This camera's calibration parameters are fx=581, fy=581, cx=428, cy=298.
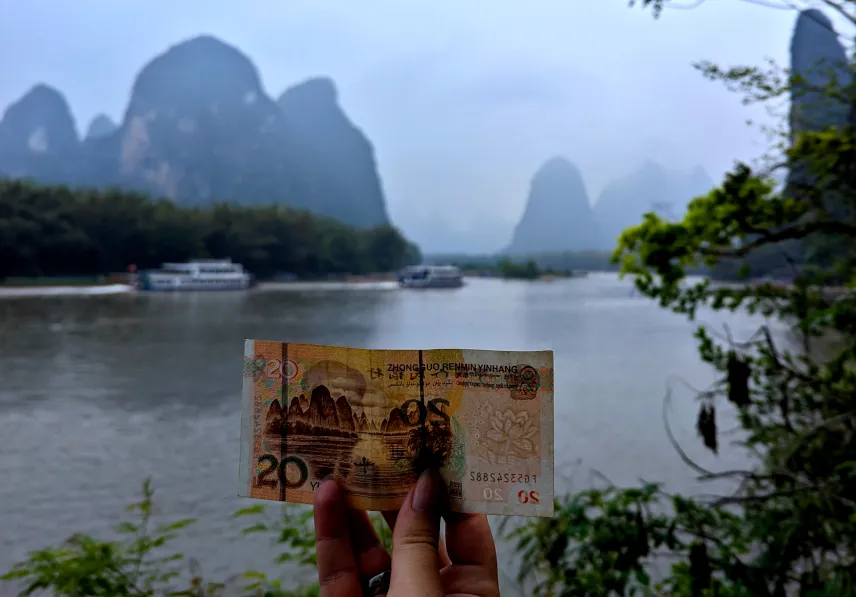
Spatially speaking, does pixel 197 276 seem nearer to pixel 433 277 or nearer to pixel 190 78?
pixel 433 277

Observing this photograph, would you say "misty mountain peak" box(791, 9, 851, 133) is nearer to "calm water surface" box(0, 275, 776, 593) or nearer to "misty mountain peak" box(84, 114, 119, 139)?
"calm water surface" box(0, 275, 776, 593)

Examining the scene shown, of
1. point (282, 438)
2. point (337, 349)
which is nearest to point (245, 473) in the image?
point (282, 438)

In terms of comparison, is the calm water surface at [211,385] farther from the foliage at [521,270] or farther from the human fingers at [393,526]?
the human fingers at [393,526]

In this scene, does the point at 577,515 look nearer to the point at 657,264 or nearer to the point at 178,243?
the point at 657,264

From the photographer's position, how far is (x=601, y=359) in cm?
262

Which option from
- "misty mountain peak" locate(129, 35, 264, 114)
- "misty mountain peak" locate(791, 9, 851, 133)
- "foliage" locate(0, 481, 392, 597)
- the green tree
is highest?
"misty mountain peak" locate(129, 35, 264, 114)

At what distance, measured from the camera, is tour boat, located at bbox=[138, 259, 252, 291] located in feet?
9.32

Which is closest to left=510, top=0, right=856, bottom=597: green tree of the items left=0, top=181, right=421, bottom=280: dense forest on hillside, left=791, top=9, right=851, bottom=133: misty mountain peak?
left=791, top=9, right=851, bottom=133: misty mountain peak

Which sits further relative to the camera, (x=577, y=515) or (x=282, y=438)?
(x=577, y=515)

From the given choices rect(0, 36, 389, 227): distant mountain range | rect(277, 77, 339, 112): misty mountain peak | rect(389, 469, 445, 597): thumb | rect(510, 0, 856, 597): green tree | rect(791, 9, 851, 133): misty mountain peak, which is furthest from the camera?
rect(277, 77, 339, 112): misty mountain peak

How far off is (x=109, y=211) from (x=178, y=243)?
1.10 feet

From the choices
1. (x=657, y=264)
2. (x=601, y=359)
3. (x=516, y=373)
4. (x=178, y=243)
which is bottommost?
(x=601, y=359)

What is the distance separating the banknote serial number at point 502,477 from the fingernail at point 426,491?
0.13ft

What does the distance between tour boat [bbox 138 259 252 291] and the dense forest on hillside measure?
0.09 m
